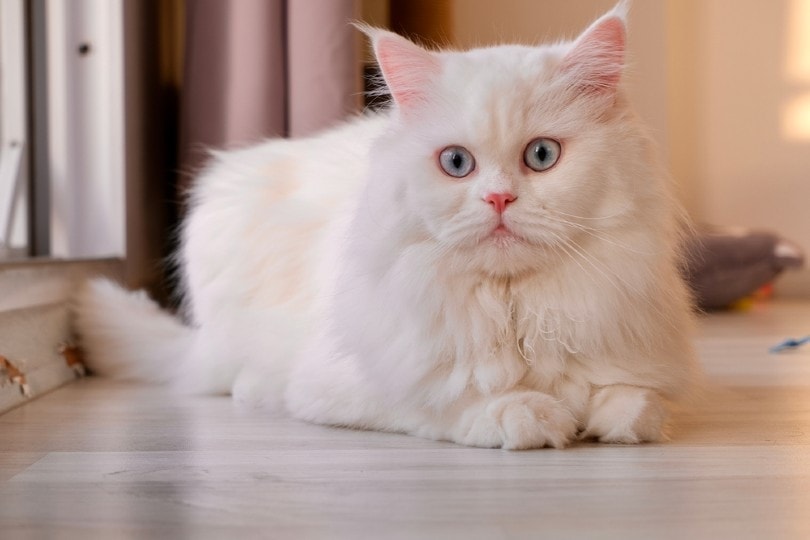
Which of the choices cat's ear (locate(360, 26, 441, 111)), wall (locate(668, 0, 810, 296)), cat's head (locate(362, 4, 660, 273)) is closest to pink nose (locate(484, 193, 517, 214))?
cat's head (locate(362, 4, 660, 273))

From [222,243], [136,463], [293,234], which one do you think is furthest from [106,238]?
[136,463]

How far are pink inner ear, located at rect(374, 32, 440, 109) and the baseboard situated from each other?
86cm

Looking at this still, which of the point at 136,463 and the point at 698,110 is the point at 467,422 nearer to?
the point at 136,463

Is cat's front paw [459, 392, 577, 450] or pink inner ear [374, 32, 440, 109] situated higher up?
pink inner ear [374, 32, 440, 109]

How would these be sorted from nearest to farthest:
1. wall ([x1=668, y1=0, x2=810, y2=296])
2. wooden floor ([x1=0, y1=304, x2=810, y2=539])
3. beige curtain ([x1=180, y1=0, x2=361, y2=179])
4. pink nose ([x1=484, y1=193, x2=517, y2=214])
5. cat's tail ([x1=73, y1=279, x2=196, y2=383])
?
wooden floor ([x1=0, y1=304, x2=810, y2=539]) → pink nose ([x1=484, y1=193, x2=517, y2=214]) → cat's tail ([x1=73, y1=279, x2=196, y2=383]) → beige curtain ([x1=180, y1=0, x2=361, y2=179]) → wall ([x1=668, y1=0, x2=810, y2=296])

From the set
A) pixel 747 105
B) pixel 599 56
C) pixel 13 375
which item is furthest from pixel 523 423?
pixel 747 105

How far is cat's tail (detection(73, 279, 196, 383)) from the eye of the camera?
1991 mm

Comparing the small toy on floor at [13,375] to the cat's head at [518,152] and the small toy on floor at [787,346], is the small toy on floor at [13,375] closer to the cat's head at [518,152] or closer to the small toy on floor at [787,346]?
the cat's head at [518,152]

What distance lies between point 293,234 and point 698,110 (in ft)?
11.9

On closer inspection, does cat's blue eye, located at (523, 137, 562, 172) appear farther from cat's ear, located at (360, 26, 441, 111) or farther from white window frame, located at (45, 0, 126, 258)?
white window frame, located at (45, 0, 126, 258)

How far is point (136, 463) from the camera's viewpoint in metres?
1.23

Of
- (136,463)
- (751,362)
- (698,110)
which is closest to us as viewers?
(136,463)

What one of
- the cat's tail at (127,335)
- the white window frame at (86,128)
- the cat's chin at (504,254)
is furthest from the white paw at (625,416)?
the white window frame at (86,128)

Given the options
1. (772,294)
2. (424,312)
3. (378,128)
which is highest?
(378,128)
